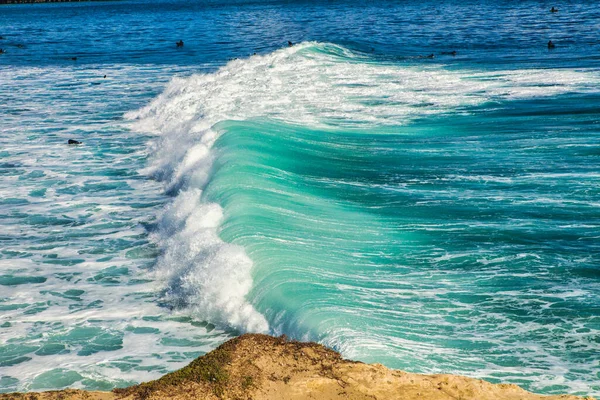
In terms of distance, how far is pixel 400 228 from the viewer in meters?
10.6

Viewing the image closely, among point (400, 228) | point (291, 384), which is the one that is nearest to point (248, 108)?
point (400, 228)

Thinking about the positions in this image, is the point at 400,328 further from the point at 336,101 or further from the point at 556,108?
the point at 336,101

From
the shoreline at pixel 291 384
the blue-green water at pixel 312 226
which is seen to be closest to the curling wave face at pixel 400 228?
the blue-green water at pixel 312 226

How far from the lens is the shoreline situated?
17.0 feet

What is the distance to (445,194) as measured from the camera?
12070mm

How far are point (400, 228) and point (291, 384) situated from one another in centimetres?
568

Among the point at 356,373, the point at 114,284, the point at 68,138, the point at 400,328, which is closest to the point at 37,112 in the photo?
the point at 68,138

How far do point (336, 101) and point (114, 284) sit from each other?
12915mm

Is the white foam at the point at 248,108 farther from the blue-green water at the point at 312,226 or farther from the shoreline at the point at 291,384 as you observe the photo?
the shoreline at the point at 291,384

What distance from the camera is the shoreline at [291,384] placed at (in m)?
5.17

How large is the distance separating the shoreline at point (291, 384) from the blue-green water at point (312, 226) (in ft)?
4.02

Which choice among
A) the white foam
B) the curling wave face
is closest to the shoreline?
the curling wave face

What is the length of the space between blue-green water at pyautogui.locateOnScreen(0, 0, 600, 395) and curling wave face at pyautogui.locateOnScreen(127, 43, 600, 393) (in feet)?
0.12

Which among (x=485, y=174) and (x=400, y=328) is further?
(x=485, y=174)
